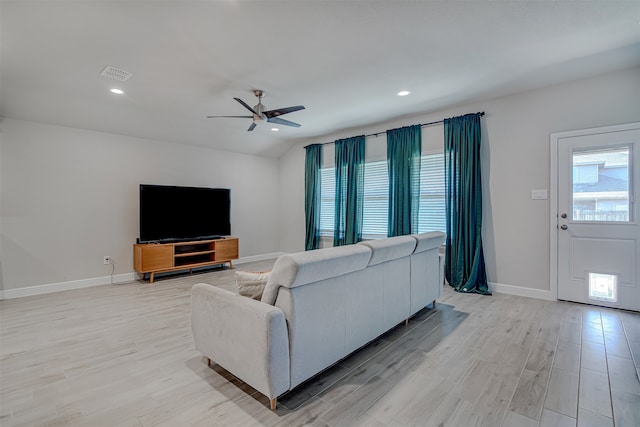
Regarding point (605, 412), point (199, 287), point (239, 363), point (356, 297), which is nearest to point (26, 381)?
point (199, 287)

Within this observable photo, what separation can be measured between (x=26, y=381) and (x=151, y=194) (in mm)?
3298

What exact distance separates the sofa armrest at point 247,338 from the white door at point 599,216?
3.85 meters

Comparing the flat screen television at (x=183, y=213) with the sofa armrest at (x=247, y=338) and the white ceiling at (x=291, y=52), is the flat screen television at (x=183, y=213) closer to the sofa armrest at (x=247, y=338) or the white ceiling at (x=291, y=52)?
the white ceiling at (x=291, y=52)

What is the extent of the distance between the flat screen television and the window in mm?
2065

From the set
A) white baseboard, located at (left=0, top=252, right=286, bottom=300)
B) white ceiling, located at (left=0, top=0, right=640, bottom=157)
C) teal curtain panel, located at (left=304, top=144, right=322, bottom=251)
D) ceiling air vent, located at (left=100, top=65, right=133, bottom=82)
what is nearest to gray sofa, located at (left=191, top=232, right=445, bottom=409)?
white ceiling, located at (left=0, top=0, right=640, bottom=157)

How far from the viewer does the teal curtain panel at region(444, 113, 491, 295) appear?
4133mm

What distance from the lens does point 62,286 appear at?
167 inches

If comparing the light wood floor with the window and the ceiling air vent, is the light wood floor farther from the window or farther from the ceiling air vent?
the ceiling air vent

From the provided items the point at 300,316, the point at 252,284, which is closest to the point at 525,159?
the point at 300,316

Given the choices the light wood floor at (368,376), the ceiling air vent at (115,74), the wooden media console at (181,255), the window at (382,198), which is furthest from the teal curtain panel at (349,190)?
the ceiling air vent at (115,74)

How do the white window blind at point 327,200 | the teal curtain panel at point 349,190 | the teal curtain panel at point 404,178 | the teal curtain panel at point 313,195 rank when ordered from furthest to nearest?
the teal curtain panel at point 313,195 < the white window blind at point 327,200 < the teal curtain panel at point 349,190 < the teal curtain panel at point 404,178

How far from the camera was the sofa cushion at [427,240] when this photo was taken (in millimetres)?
2953

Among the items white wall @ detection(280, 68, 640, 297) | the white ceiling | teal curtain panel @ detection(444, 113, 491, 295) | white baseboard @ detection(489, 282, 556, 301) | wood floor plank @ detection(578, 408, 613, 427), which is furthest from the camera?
teal curtain panel @ detection(444, 113, 491, 295)

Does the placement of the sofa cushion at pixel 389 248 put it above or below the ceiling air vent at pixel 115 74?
below
